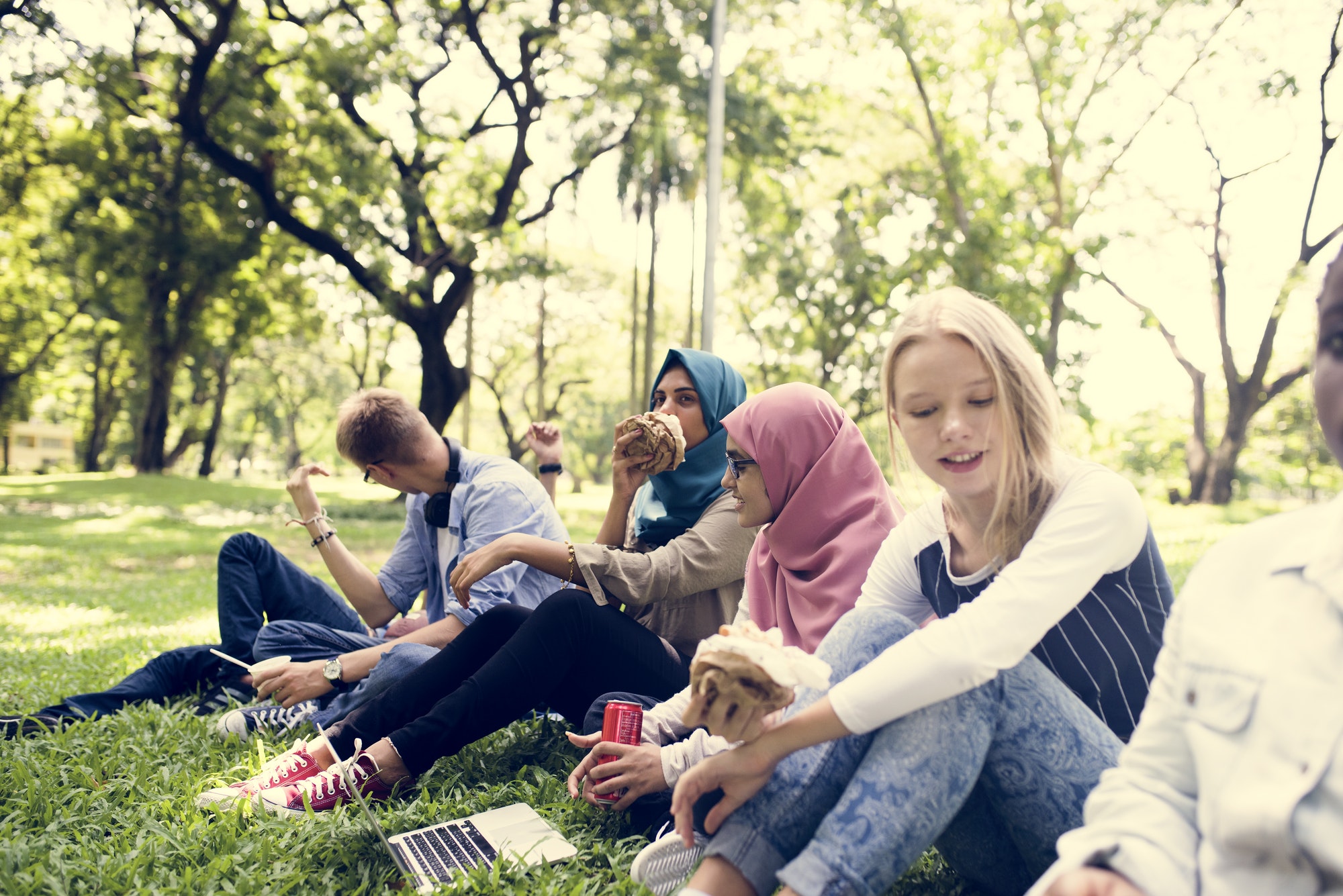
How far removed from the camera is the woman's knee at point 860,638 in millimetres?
1757

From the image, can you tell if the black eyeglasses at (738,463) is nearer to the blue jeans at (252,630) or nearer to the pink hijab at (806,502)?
the pink hijab at (806,502)

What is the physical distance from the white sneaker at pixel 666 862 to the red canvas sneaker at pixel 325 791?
0.89 meters

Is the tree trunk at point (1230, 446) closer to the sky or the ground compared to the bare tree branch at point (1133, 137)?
closer to the ground

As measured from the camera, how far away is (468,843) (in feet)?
7.41

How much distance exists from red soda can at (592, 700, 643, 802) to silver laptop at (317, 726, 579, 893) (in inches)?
8.0

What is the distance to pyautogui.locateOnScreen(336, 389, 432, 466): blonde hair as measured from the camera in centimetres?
332

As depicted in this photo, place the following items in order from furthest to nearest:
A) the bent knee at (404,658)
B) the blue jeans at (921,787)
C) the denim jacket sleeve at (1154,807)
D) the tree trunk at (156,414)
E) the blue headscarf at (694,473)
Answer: the tree trunk at (156,414)
the blue headscarf at (694,473)
the bent knee at (404,658)
the blue jeans at (921,787)
the denim jacket sleeve at (1154,807)

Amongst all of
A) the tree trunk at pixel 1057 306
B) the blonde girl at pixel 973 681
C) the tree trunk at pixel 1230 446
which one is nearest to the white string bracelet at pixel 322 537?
the blonde girl at pixel 973 681

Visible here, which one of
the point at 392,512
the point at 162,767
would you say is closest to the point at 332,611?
the point at 162,767

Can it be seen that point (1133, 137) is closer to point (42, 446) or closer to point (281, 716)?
point (281, 716)

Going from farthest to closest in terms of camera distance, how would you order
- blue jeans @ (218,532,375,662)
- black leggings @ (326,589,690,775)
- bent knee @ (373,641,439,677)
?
blue jeans @ (218,532,375,662)
bent knee @ (373,641,439,677)
black leggings @ (326,589,690,775)

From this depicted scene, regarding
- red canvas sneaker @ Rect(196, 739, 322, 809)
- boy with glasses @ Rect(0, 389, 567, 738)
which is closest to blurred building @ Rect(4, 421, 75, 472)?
boy with glasses @ Rect(0, 389, 567, 738)

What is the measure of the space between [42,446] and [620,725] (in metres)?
76.0

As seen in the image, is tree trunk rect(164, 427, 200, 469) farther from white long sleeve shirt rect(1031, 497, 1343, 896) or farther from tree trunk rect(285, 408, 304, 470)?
white long sleeve shirt rect(1031, 497, 1343, 896)
